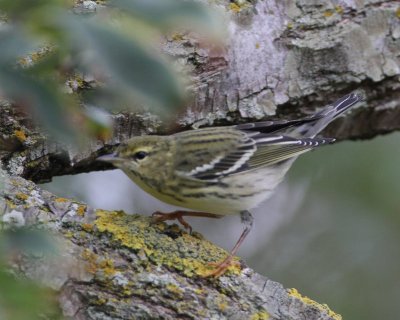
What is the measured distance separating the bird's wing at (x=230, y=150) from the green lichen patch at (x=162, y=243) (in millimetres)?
419

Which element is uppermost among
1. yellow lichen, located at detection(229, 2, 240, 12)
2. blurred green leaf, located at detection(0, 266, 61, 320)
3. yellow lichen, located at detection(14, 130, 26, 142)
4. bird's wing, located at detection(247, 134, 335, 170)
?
blurred green leaf, located at detection(0, 266, 61, 320)

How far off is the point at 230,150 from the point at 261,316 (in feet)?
3.22

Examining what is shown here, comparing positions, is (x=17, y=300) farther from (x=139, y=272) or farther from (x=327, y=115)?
(x=327, y=115)

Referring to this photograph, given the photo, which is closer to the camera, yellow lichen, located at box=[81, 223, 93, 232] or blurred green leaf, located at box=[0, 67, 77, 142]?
blurred green leaf, located at box=[0, 67, 77, 142]

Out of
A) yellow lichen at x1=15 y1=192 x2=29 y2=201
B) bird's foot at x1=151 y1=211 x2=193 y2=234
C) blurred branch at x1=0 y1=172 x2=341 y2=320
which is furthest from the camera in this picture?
bird's foot at x1=151 y1=211 x2=193 y2=234

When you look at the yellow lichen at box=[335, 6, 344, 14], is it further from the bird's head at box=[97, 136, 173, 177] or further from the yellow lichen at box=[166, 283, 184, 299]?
the yellow lichen at box=[166, 283, 184, 299]

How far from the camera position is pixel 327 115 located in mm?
3695

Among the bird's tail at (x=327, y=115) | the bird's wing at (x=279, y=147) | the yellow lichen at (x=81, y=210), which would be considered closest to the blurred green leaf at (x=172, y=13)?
the yellow lichen at (x=81, y=210)

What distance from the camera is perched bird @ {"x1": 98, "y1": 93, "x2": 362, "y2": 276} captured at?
129 inches

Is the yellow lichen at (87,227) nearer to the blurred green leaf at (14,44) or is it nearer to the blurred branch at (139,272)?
the blurred branch at (139,272)

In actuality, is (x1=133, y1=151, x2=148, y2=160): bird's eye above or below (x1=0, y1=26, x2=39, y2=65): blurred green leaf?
below

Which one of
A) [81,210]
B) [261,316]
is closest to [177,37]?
[81,210]

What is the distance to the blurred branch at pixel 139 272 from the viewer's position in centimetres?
257

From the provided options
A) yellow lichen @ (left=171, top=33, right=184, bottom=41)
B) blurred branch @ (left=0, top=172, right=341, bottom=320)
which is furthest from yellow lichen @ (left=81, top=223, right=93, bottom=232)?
yellow lichen @ (left=171, top=33, right=184, bottom=41)
